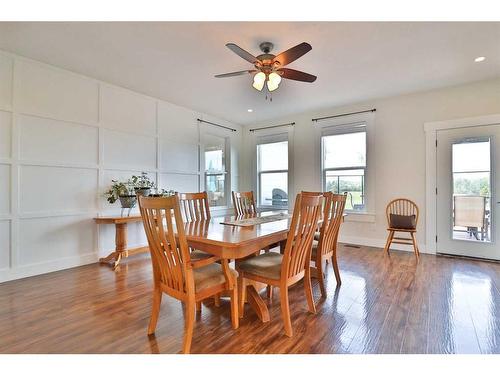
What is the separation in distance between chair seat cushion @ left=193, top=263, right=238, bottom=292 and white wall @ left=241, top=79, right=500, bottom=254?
3499mm

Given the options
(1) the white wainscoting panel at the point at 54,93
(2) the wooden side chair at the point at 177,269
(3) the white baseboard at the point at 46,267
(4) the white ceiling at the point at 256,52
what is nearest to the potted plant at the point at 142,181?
(1) the white wainscoting panel at the point at 54,93

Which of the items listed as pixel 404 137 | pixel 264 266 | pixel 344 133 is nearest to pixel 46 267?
pixel 264 266

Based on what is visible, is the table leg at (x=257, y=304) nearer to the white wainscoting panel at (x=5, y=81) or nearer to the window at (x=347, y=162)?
the window at (x=347, y=162)

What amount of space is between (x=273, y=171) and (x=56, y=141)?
3.94m

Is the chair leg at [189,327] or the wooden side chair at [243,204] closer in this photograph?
the chair leg at [189,327]

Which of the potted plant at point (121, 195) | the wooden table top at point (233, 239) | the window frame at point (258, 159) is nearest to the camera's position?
the wooden table top at point (233, 239)

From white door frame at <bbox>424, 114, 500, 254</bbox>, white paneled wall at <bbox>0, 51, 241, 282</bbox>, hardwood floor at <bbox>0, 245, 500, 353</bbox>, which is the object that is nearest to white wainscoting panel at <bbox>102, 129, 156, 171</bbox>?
white paneled wall at <bbox>0, 51, 241, 282</bbox>

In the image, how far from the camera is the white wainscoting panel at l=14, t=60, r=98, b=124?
300cm

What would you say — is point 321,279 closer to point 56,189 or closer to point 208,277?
point 208,277

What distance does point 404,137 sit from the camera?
4266 millimetres

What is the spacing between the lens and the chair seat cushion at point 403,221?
151 inches

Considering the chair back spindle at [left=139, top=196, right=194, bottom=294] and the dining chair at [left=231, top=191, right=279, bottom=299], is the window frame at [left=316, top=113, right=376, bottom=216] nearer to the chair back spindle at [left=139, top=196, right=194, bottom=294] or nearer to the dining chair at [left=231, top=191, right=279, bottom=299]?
the dining chair at [left=231, top=191, right=279, bottom=299]
